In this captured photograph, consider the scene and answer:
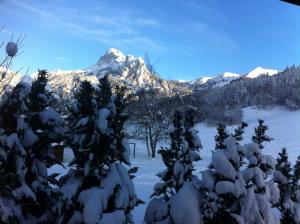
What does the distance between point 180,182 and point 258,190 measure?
6.50 ft

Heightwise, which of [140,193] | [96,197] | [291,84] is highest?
[291,84]

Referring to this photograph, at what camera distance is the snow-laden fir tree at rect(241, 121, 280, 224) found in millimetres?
8516

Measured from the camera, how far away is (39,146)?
8.79 meters

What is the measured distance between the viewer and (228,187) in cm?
814

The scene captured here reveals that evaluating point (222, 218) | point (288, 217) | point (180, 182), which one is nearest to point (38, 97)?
point (180, 182)

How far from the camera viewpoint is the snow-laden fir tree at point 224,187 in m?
8.15

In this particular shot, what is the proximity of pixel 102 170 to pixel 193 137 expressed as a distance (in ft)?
7.39

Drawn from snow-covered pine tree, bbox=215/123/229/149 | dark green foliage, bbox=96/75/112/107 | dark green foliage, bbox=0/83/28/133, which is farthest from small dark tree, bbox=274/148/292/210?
dark green foliage, bbox=0/83/28/133

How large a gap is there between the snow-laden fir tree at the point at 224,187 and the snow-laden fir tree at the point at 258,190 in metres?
0.24

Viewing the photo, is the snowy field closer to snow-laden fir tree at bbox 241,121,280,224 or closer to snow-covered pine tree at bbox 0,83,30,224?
snow-laden fir tree at bbox 241,121,280,224

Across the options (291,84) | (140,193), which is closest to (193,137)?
(140,193)

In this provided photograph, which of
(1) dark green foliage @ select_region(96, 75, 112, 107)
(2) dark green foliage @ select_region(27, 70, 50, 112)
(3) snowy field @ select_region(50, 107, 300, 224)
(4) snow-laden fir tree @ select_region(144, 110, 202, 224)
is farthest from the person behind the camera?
(3) snowy field @ select_region(50, 107, 300, 224)

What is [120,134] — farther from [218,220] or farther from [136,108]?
[136,108]

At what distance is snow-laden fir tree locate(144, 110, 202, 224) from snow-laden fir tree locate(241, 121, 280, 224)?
43.4 inches
